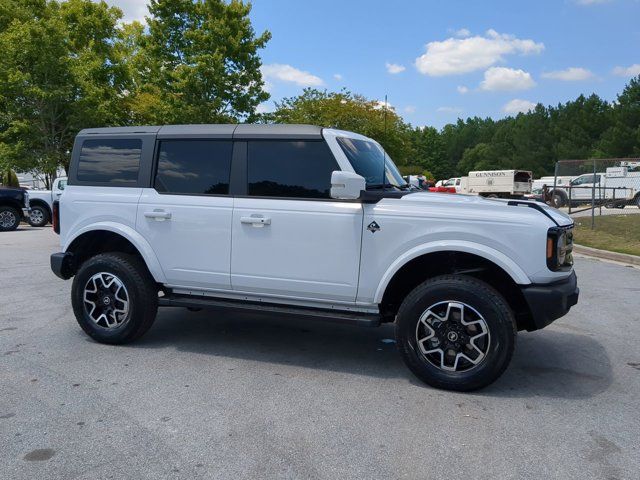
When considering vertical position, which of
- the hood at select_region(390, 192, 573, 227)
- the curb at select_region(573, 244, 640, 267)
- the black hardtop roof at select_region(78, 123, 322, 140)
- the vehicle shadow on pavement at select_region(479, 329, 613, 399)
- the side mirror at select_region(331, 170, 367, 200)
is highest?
the black hardtop roof at select_region(78, 123, 322, 140)

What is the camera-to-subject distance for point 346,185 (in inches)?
155

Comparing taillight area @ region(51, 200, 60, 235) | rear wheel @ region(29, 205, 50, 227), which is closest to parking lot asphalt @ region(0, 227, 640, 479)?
taillight area @ region(51, 200, 60, 235)

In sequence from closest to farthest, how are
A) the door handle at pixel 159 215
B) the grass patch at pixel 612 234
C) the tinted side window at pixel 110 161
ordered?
the door handle at pixel 159 215 → the tinted side window at pixel 110 161 → the grass patch at pixel 612 234

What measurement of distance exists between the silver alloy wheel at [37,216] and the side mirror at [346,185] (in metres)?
18.2

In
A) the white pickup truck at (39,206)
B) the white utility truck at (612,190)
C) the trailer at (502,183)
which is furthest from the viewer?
the trailer at (502,183)

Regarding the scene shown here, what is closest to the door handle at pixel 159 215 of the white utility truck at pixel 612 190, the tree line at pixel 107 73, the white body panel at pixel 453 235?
the white body panel at pixel 453 235

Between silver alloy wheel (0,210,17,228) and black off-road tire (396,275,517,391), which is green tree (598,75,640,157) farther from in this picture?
black off-road tire (396,275,517,391)

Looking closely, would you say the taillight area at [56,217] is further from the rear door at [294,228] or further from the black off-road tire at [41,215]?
the black off-road tire at [41,215]

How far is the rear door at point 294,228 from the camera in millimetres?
4234

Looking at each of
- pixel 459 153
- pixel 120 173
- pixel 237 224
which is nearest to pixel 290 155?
pixel 237 224

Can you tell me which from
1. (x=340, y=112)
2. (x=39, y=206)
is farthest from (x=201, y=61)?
(x=340, y=112)

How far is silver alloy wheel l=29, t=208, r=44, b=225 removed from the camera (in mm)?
19047

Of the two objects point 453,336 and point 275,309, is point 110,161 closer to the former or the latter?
point 275,309

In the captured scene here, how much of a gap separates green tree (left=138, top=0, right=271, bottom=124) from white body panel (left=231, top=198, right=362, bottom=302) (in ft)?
67.3
